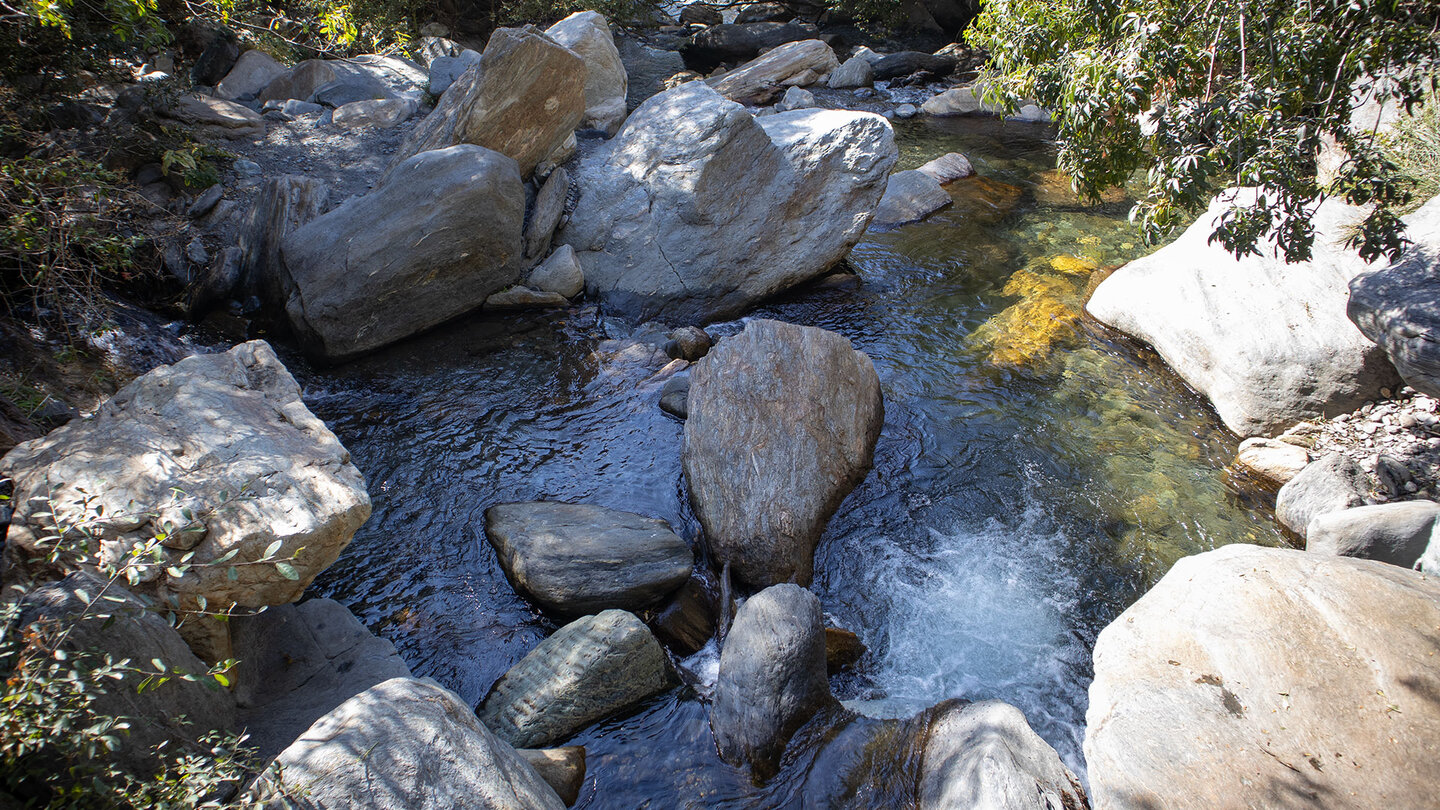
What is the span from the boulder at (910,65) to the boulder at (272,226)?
14.2 metres

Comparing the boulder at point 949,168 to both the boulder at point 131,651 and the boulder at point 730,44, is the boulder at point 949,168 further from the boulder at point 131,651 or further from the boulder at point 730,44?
the boulder at point 131,651

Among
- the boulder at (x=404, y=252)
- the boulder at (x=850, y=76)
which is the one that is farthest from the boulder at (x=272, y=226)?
the boulder at (x=850, y=76)

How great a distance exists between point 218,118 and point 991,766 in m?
11.3

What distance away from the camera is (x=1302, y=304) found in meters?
6.76

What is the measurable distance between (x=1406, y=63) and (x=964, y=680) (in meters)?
4.52

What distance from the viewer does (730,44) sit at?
1898 centimetres

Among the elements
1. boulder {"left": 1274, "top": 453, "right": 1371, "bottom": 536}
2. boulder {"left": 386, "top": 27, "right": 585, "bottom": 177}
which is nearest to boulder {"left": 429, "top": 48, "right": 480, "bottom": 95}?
boulder {"left": 386, "top": 27, "right": 585, "bottom": 177}

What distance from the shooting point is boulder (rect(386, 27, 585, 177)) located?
8523 mm

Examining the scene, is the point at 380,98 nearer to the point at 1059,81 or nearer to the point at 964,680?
the point at 1059,81

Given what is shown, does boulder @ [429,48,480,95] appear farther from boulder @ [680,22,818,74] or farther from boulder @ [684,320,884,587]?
boulder @ [680,22,818,74]

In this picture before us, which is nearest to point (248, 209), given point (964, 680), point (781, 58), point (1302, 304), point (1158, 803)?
point (964, 680)

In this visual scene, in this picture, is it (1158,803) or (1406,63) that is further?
(1406,63)

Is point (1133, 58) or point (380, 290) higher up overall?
→ point (1133, 58)

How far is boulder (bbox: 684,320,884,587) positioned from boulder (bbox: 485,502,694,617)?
0.45 metres
